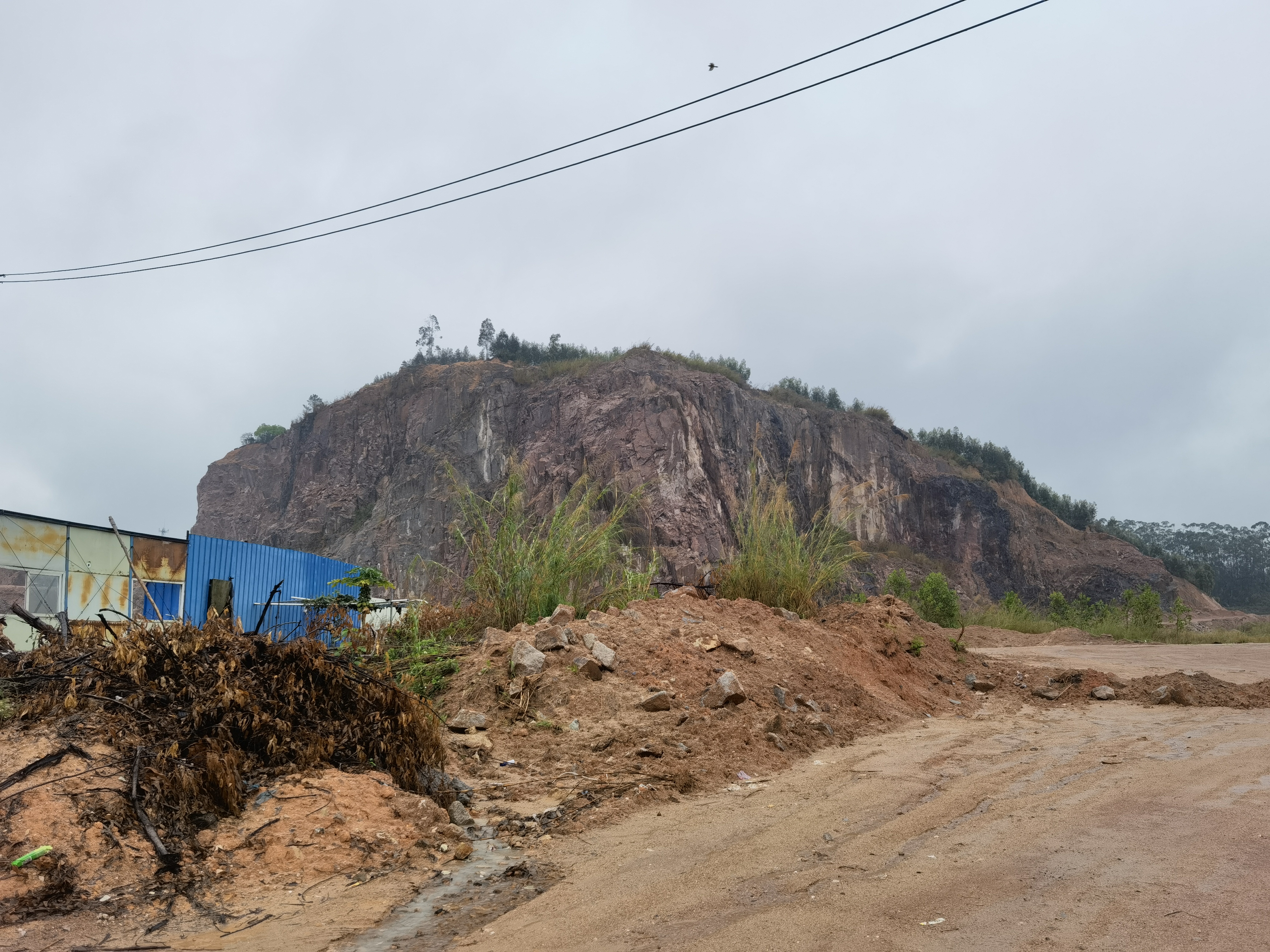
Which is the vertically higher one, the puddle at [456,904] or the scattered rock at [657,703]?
the scattered rock at [657,703]

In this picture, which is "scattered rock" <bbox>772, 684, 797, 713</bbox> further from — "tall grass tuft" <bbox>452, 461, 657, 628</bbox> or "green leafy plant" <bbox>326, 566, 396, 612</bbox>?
"green leafy plant" <bbox>326, 566, 396, 612</bbox>

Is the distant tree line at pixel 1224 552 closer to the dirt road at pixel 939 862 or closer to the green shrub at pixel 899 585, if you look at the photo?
the green shrub at pixel 899 585

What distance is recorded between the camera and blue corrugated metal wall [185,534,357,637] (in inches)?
622

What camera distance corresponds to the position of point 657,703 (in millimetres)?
6109

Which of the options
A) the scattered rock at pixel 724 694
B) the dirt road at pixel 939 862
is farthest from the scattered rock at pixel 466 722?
the dirt road at pixel 939 862

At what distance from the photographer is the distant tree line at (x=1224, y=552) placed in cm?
6488

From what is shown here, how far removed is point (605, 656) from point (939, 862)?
3.55 metres

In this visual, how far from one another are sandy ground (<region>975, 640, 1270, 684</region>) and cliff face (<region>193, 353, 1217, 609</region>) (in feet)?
73.7

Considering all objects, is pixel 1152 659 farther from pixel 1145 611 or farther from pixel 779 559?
pixel 1145 611

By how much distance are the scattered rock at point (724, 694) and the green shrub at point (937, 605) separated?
17558mm

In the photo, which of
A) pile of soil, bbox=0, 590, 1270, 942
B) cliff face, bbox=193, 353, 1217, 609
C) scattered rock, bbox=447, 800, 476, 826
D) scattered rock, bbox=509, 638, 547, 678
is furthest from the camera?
cliff face, bbox=193, 353, 1217, 609

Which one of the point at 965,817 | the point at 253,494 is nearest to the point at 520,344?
the point at 253,494

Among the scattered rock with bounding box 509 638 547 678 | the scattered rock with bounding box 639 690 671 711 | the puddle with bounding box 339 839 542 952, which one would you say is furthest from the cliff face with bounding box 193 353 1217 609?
the puddle with bounding box 339 839 542 952

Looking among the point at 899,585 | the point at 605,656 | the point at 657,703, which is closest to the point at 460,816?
the point at 657,703
